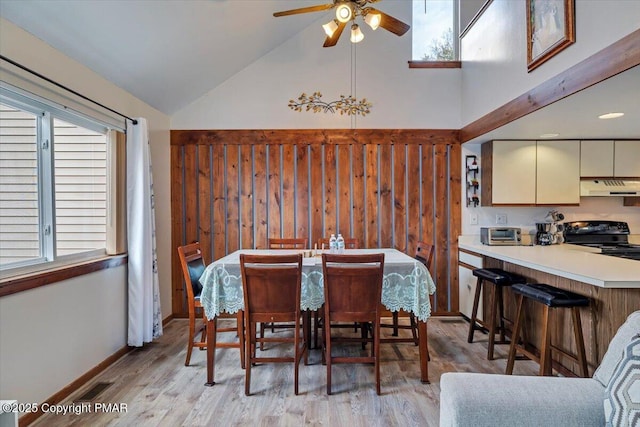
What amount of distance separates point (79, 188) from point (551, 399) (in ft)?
10.8

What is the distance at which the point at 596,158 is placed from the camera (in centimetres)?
361

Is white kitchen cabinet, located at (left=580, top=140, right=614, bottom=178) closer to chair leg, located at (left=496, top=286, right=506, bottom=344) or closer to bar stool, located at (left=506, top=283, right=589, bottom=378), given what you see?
chair leg, located at (left=496, top=286, right=506, bottom=344)

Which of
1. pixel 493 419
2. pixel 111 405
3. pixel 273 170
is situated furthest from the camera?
pixel 273 170

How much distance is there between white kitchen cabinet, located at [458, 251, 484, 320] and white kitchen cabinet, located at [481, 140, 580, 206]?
→ 690 mm

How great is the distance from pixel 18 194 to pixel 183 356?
181 centimetres

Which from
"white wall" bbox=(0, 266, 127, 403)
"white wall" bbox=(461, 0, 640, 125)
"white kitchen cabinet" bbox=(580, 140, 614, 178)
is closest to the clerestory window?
"white wall" bbox=(461, 0, 640, 125)

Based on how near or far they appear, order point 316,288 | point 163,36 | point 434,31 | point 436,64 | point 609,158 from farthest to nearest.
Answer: point 434,31 < point 436,64 < point 609,158 < point 163,36 < point 316,288

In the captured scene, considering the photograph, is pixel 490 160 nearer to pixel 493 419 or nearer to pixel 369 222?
pixel 369 222

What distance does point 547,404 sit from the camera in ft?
4.18

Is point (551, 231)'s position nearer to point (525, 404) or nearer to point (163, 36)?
point (525, 404)

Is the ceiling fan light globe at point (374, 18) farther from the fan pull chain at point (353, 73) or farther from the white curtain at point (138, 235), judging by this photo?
the white curtain at point (138, 235)

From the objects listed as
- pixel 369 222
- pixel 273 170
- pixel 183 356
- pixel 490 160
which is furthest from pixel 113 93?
pixel 490 160

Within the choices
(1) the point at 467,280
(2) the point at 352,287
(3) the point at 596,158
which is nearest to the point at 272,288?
(2) the point at 352,287

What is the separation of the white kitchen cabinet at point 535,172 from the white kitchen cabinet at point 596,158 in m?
0.06
